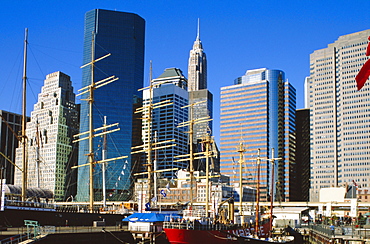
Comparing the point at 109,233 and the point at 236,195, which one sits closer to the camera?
the point at 109,233

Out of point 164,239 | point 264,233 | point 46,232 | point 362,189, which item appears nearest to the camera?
point 46,232

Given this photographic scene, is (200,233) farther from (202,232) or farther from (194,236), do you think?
(194,236)

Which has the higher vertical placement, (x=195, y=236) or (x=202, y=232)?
(x=202, y=232)

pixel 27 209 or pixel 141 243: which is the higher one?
pixel 27 209

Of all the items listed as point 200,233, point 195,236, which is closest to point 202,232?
point 200,233

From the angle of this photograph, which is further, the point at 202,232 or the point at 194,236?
the point at 202,232

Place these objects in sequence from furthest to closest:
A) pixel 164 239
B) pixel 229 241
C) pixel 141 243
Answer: pixel 164 239
pixel 141 243
pixel 229 241

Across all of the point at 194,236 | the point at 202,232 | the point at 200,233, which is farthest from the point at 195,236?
the point at 202,232

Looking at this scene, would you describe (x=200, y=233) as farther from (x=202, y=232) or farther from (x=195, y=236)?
(x=195, y=236)

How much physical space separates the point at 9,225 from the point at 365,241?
35545 mm

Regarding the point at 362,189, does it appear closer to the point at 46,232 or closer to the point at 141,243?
the point at 141,243

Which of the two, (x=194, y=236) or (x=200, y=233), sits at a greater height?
(x=200, y=233)

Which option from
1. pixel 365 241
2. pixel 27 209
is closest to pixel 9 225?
pixel 27 209

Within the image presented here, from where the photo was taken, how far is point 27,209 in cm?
5191
